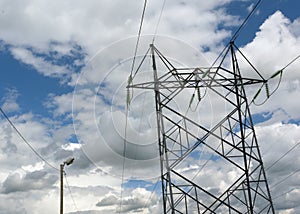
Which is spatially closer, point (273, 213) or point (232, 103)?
point (273, 213)

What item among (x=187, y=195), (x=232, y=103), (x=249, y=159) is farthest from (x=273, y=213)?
(x=232, y=103)

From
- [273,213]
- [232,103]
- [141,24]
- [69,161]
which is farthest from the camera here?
[69,161]

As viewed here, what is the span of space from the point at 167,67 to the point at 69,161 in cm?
1048

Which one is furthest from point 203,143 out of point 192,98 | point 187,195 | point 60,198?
point 60,198

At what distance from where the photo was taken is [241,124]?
27078mm

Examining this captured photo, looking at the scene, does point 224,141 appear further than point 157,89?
No

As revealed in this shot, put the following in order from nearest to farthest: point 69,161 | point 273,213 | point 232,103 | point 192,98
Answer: point 273,213
point 232,103
point 192,98
point 69,161

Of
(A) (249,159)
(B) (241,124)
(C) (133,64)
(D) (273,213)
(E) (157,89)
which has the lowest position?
(D) (273,213)

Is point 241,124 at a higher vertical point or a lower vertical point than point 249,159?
higher

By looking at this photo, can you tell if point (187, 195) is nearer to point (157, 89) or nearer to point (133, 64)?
point (157, 89)

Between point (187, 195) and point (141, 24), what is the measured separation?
38.2 ft

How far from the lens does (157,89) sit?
28953mm

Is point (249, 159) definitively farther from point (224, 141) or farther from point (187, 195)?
point (187, 195)

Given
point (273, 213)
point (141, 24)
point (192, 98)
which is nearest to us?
point (141, 24)
